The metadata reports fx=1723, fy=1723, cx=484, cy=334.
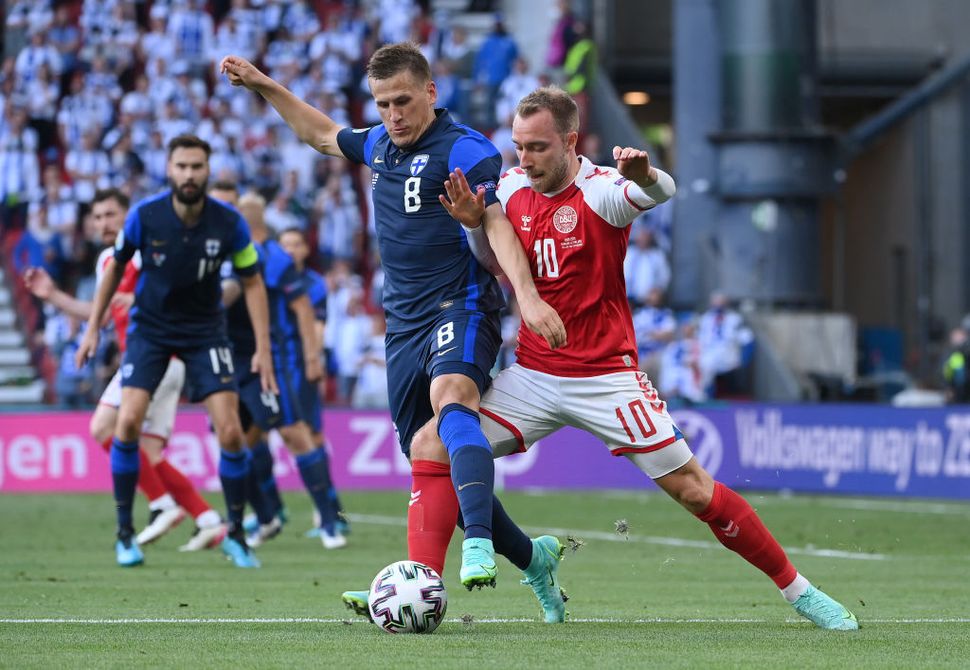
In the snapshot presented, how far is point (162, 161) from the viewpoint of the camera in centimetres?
2288

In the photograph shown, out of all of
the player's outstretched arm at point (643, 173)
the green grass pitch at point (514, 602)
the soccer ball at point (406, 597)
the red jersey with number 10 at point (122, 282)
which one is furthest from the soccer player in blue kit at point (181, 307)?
the player's outstretched arm at point (643, 173)

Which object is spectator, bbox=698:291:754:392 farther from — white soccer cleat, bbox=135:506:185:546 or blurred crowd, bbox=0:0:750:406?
white soccer cleat, bbox=135:506:185:546

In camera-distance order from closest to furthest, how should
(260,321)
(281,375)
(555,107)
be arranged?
(555,107) → (260,321) → (281,375)

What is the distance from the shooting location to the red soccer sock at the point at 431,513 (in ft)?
23.4

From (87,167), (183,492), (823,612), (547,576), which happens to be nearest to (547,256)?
(547,576)

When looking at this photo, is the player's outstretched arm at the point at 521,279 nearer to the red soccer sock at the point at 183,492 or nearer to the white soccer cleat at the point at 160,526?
the white soccer cleat at the point at 160,526

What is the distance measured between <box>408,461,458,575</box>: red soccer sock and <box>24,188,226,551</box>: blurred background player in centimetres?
486

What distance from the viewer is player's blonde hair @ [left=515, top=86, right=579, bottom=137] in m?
7.24

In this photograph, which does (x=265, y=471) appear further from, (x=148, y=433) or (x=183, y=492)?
(x=183, y=492)

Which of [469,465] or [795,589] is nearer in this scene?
[469,465]

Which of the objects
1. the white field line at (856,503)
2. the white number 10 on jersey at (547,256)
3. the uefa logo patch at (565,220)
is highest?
the uefa logo patch at (565,220)

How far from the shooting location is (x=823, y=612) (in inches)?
293

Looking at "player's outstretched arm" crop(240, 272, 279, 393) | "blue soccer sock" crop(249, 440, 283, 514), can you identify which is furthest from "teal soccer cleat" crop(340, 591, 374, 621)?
"blue soccer sock" crop(249, 440, 283, 514)

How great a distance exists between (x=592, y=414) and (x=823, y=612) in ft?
4.35
